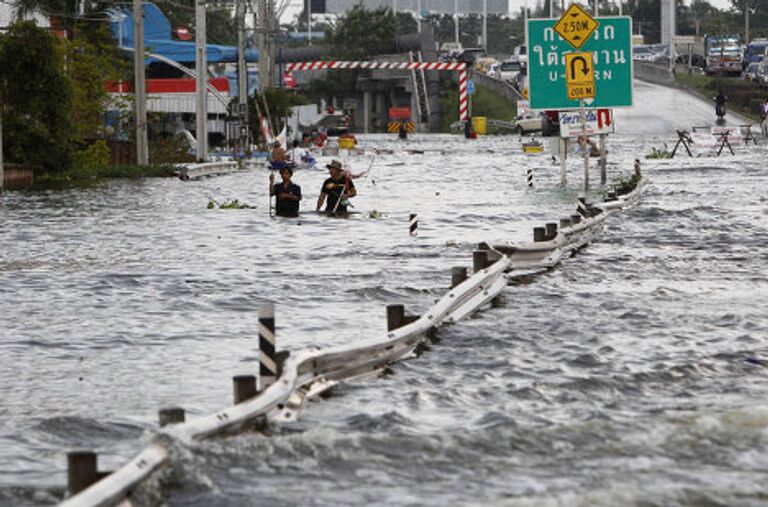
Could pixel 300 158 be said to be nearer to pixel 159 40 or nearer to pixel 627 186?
pixel 627 186

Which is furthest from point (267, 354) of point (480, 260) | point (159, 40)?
point (159, 40)

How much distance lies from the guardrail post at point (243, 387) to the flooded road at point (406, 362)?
32cm

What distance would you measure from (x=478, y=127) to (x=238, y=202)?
221 feet

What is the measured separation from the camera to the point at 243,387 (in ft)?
37.3

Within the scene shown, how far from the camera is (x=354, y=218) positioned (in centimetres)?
3428

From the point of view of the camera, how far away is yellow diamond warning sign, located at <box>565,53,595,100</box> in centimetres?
3862

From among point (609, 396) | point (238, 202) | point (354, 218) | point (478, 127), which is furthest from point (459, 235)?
point (478, 127)

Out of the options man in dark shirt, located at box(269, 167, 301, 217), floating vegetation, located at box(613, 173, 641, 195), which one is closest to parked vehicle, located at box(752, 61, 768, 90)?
floating vegetation, located at box(613, 173, 641, 195)

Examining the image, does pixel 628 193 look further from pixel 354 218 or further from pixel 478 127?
pixel 478 127

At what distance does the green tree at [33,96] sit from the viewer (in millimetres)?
49875

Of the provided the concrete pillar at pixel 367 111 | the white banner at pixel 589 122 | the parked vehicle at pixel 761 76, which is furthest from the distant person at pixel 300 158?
the concrete pillar at pixel 367 111

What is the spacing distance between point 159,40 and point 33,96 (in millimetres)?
31900

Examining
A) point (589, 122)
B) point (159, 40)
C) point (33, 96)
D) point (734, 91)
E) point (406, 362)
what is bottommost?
point (406, 362)

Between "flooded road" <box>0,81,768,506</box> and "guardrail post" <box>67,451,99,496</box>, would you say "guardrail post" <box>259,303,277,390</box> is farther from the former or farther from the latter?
"guardrail post" <box>67,451,99,496</box>
